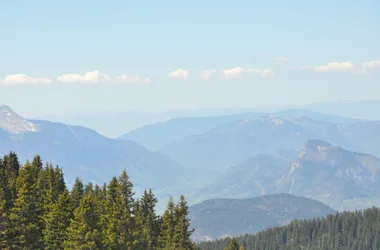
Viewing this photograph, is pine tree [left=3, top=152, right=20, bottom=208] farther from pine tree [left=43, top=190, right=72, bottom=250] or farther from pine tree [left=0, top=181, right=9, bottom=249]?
pine tree [left=0, top=181, right=9, bottom=249]

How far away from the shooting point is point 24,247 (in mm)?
50844

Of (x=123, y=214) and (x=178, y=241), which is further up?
(x=123, y=214)

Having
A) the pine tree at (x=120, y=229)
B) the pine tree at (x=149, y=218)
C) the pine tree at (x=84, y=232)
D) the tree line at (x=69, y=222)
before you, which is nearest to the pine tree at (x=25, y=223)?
the tree line at (x=69, y=222)

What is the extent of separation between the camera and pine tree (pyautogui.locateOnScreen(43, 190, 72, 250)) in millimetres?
53781

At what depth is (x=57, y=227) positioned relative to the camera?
181 ft

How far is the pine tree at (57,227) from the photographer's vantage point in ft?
176

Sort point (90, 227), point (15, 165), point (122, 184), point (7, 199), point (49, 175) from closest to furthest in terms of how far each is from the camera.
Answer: point (90, 227)
point (7, 199)
point (122, 184)
point (49, 175)
point (15, 165)

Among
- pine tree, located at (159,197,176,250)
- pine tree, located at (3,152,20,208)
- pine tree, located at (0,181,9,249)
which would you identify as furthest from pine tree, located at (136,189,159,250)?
pine tree, located at (0,181,9,249)

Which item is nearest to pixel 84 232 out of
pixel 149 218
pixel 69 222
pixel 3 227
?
pixel 3 227

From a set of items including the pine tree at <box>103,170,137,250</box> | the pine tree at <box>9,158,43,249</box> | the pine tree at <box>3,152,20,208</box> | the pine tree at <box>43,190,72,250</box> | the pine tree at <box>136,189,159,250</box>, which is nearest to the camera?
the pine tree at <box>9,158,43,249</box>

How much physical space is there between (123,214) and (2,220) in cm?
1171

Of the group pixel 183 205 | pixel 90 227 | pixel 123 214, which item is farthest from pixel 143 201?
pixel 90 227

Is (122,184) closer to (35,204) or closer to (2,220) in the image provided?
(35,204)

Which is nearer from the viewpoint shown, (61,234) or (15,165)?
(61,234)
